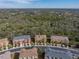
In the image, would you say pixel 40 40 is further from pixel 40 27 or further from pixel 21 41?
pixel 40 27

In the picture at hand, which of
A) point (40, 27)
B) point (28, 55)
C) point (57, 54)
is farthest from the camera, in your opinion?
point (40, 27)

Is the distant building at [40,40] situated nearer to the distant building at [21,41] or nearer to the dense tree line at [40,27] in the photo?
the distant building at [21,41]

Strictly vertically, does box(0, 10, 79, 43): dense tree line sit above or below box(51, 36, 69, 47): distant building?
below

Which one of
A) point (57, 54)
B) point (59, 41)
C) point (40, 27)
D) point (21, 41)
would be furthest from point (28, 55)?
point (40, 27)

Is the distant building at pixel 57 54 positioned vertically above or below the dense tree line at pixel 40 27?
above

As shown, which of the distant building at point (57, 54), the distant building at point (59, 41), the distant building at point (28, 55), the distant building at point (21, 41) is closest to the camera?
the distant building at point (57, 54)

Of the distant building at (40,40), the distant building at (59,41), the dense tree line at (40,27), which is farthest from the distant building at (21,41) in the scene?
the dense tree line at (40,27)

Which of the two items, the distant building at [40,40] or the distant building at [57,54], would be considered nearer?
the distant building at [57,54]

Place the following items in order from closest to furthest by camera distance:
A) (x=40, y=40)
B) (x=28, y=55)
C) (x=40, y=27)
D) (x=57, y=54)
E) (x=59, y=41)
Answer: (x=57, y=54)
(x=28, y=55)
(x=59, y=41)
(x=40, y=40)
(x=40, y=27)

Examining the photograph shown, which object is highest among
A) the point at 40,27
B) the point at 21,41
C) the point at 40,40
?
the point at 40,40

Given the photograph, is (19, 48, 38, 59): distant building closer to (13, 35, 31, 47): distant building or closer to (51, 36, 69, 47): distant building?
(13, 35, 31, 47): distant building

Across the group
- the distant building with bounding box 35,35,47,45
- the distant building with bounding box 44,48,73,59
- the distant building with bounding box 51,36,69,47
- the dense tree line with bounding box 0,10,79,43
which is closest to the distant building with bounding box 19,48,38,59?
the distant building with bounding box 44,48,73,59
